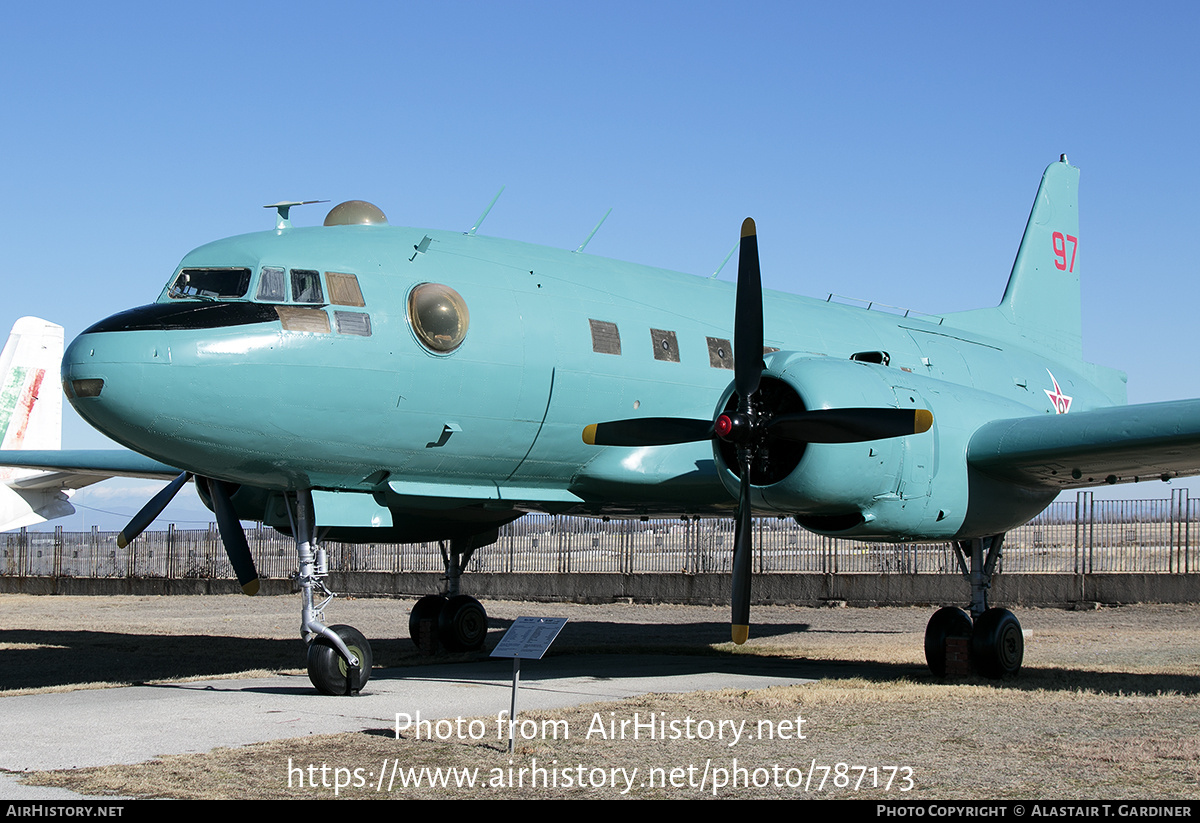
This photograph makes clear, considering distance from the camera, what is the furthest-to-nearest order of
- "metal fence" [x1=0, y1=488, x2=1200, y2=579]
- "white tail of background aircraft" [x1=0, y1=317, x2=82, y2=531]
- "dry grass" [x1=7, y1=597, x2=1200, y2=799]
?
"white tail of background aircraft" [x1=0, y1=317, x2=82, y2=531] → "metal fence" [x1=0, y1=488, x2=1200, y2=579] → "dry grass" [x1=7, y1=597, x2=1200, y2=799]

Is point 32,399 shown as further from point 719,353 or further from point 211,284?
point 719,353

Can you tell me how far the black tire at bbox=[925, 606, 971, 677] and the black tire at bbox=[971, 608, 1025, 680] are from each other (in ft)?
0.51

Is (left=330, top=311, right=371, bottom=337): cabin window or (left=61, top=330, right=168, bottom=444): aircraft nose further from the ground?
(left=330, top=311, right=371, bottom=337): cabin window

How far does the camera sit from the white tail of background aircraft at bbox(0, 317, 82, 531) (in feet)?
97.1

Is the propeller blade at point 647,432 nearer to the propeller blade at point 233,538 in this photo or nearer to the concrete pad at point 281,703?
the concrete pad at point 281,703

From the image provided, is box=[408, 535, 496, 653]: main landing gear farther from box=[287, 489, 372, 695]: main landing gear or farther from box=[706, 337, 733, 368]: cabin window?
box=[287, 489, 372, 695]: main landing gear

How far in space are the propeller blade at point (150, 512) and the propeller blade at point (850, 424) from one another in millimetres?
8105

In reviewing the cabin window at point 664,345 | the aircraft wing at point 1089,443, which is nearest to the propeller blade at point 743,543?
the cabin window at point 664,345

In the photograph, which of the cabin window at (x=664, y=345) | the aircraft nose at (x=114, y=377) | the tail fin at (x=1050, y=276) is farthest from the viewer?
the tail fin at (x=1050, y=276)

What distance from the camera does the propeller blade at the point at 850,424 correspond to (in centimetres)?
1163

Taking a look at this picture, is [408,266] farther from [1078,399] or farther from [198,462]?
[1078,399]

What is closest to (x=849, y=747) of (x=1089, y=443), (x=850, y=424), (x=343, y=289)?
(x=850, y=424)

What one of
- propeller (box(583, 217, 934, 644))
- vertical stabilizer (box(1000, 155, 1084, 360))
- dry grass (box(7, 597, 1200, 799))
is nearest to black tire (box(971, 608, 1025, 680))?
dry grass (box(7, 597, 1200, 799))

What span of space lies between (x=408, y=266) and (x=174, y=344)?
276cm
